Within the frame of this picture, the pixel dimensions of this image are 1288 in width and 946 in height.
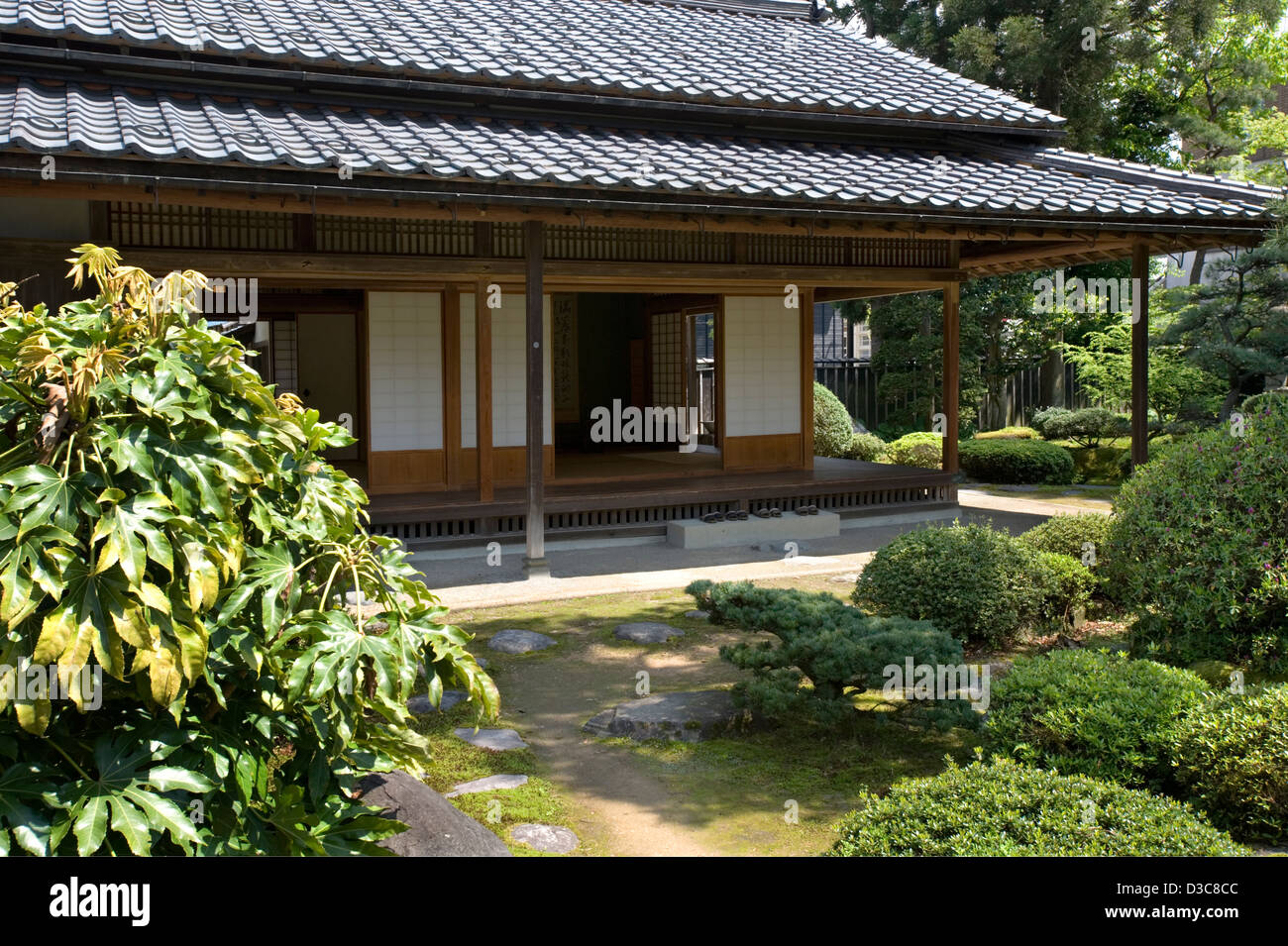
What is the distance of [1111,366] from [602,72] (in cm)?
1189

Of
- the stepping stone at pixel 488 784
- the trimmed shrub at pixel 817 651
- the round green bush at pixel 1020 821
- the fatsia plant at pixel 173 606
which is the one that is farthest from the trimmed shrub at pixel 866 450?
the fatsia plant at pixel 173 606

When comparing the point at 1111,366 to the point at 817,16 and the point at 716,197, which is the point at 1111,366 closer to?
the point at 817,16

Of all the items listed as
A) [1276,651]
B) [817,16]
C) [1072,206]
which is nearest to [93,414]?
[1276,651]

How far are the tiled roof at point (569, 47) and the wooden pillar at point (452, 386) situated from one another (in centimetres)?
237

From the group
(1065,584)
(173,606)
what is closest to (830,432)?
(1065,584)

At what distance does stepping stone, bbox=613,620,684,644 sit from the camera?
8.01 metres

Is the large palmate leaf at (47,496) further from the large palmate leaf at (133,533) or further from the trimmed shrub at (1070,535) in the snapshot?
the trimmed shrub at (1070,535)

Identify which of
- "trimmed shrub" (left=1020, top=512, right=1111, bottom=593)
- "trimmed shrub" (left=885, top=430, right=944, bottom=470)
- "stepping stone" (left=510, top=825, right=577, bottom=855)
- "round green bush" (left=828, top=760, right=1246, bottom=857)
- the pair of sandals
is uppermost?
"trimmed shrub" (left=885, top=430, right=944, bottom=470)

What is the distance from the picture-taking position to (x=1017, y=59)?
2288 centimetres

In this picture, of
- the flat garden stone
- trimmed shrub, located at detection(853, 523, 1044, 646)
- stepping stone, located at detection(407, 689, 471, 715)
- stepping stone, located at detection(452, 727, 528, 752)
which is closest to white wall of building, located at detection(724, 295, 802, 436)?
trimmed shrub, located at detection(853, 523, 1044, 646)

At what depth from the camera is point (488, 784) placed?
17.2 ft

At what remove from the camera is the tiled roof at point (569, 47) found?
33.6ft

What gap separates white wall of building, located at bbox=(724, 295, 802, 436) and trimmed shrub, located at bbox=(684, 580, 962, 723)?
8.17m

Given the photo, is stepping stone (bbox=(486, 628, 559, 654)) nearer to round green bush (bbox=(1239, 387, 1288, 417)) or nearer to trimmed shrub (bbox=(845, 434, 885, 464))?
round green bush (bbox=(1239, 387, 1288, 417))
